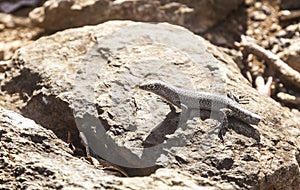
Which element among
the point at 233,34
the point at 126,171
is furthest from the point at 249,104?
the point at 233,34

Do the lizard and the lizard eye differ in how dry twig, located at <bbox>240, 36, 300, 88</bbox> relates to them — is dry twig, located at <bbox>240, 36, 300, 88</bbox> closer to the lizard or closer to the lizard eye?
the lizard

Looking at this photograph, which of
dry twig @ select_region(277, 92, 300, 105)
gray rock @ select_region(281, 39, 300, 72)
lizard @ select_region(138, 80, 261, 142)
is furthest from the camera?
gray rock @ select_region(281, 39, 300, 72)

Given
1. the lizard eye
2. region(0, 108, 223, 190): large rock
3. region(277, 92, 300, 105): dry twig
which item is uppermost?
the lizard eye

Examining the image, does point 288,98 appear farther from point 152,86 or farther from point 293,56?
point 152,86

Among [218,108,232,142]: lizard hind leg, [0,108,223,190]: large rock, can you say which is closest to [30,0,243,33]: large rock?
[218,108,232,142]: lizard hind leg

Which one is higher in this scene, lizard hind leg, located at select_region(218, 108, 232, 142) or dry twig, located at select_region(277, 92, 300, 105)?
lizard hind leg, located at select_region(218, 108, 232, 142)

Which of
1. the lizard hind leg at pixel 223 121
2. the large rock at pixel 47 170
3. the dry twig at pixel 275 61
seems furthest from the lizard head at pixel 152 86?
the dry twig at pixel 275 61

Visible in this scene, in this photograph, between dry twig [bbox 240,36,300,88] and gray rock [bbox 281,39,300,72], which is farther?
gray rock [bbox 281,39,300,72]
